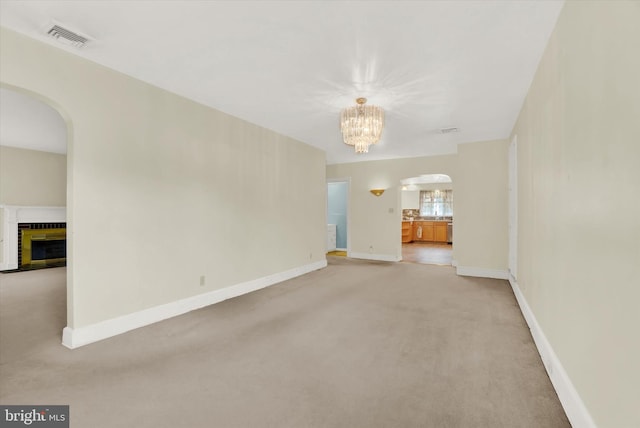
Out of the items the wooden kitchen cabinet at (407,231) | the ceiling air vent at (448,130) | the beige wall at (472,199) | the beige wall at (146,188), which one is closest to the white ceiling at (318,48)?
the beige wall at (146,188)

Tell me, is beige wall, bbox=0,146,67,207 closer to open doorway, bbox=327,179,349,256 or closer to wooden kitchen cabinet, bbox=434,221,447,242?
open doorway, bbox=327,179,349,256

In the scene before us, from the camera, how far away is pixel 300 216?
5629mm

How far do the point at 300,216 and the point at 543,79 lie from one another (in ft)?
13.4

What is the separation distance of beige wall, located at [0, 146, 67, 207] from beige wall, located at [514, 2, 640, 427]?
29.7ft

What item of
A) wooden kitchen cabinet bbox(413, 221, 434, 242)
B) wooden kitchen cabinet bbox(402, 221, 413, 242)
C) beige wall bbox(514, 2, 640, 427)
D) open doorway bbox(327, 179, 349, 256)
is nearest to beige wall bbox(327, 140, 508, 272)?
open doorway bbox(327, 179, 349, 256)

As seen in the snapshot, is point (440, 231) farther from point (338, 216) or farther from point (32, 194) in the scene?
point (32, 194)

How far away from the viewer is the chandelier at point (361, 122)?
3.48m

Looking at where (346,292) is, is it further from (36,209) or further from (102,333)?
(36,209)

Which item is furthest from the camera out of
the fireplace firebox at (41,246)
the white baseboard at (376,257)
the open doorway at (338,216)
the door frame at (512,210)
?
the open doorway at (338,216)

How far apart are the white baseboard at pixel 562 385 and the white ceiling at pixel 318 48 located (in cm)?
240

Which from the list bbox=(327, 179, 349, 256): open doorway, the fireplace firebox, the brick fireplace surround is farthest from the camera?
bbox=(327, 179, 349, 256): open doorway

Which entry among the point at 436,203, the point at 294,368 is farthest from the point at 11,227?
the point at 436,203

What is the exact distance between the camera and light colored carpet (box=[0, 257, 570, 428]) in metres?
1.72

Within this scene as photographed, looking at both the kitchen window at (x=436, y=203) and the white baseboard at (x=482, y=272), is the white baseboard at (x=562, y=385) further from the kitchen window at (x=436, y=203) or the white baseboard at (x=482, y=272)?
the kitchen window at (x=436, y=203)
